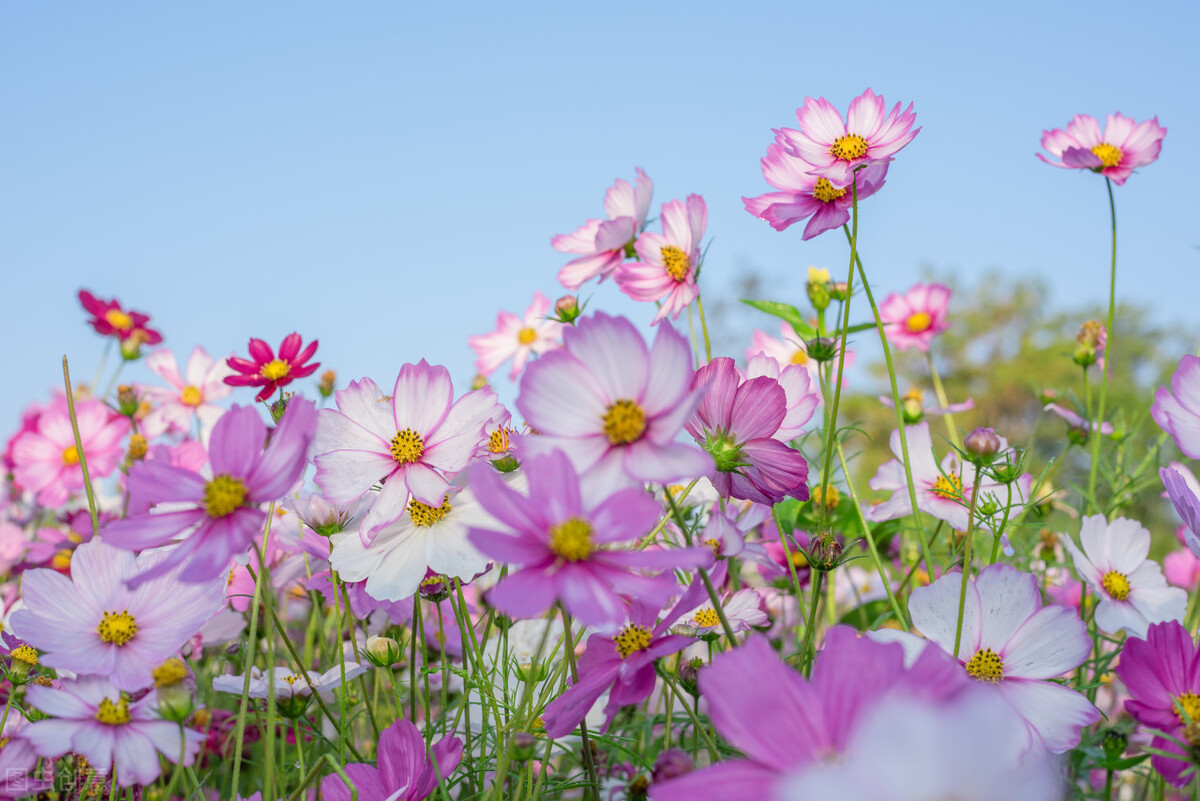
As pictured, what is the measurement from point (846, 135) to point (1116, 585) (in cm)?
45

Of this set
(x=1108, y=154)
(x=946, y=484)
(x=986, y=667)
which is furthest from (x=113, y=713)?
(x=1108, y=154)

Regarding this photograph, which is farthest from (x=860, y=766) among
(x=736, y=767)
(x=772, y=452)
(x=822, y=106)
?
(x=822, y=106)

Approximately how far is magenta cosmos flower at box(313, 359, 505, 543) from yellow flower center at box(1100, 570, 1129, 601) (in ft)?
1.80

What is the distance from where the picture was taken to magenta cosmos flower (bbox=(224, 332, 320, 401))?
27.4 inches

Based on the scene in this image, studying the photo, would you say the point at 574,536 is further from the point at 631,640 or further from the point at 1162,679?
the point at 1162,679

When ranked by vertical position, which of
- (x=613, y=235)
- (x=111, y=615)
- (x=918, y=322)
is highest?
(x=918, y=322)

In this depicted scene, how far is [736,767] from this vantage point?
277 mm

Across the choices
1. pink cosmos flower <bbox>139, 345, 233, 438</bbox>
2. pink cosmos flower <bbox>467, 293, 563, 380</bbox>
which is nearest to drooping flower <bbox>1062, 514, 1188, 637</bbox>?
pink cosmos flower <bbox>467, 293, 563, 380</bbox>

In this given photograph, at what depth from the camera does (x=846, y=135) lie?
2.18 ft

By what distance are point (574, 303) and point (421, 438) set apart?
12.1 inches

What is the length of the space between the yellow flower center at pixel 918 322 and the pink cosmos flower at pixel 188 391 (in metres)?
1.19

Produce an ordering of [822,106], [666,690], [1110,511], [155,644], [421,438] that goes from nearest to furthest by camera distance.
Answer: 1. [155,644]
2. [421,438]
3. [822,106]
4. [666,690]
5. [1110,511]

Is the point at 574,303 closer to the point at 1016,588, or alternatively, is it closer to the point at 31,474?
the point at 1016,588

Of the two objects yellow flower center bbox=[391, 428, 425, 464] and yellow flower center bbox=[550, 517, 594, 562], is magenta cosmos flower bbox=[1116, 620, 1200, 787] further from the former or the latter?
yellow flower center bbox=[391, 428, 425, 464]
